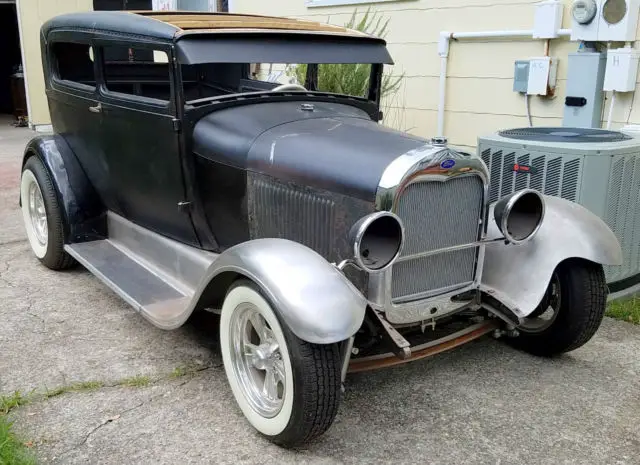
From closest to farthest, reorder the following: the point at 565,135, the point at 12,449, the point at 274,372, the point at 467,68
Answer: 1. the point at 12,449
2. the point at 274,372
3. the point at 565,135
4. the point at 467,68

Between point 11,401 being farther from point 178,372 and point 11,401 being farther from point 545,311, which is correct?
point 545,311

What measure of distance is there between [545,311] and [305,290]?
164cm

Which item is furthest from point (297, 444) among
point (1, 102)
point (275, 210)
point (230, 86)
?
point (1, 102)

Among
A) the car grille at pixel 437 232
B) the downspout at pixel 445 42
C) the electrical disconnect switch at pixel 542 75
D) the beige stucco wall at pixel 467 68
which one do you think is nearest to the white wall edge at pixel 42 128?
the beige stucco wall at pixel 467 68

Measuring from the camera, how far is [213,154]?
333 centimetres

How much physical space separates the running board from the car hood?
2.49 feet

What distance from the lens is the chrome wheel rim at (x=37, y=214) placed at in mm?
4676

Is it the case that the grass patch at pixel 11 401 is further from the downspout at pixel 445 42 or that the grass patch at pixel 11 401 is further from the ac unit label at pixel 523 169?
the downspout at pixel 445 42

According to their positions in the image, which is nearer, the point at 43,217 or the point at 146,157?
the point at 146,157

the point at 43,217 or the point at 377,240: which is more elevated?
the point at 377,240

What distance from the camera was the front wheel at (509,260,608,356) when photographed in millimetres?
3125

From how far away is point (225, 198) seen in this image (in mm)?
3367

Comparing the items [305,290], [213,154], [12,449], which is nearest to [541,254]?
[305,290]

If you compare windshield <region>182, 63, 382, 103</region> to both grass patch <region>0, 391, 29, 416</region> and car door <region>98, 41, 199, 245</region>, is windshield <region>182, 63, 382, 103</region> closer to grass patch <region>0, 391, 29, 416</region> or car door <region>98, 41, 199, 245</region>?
car door <region>98, 41, 199, 245</region>
